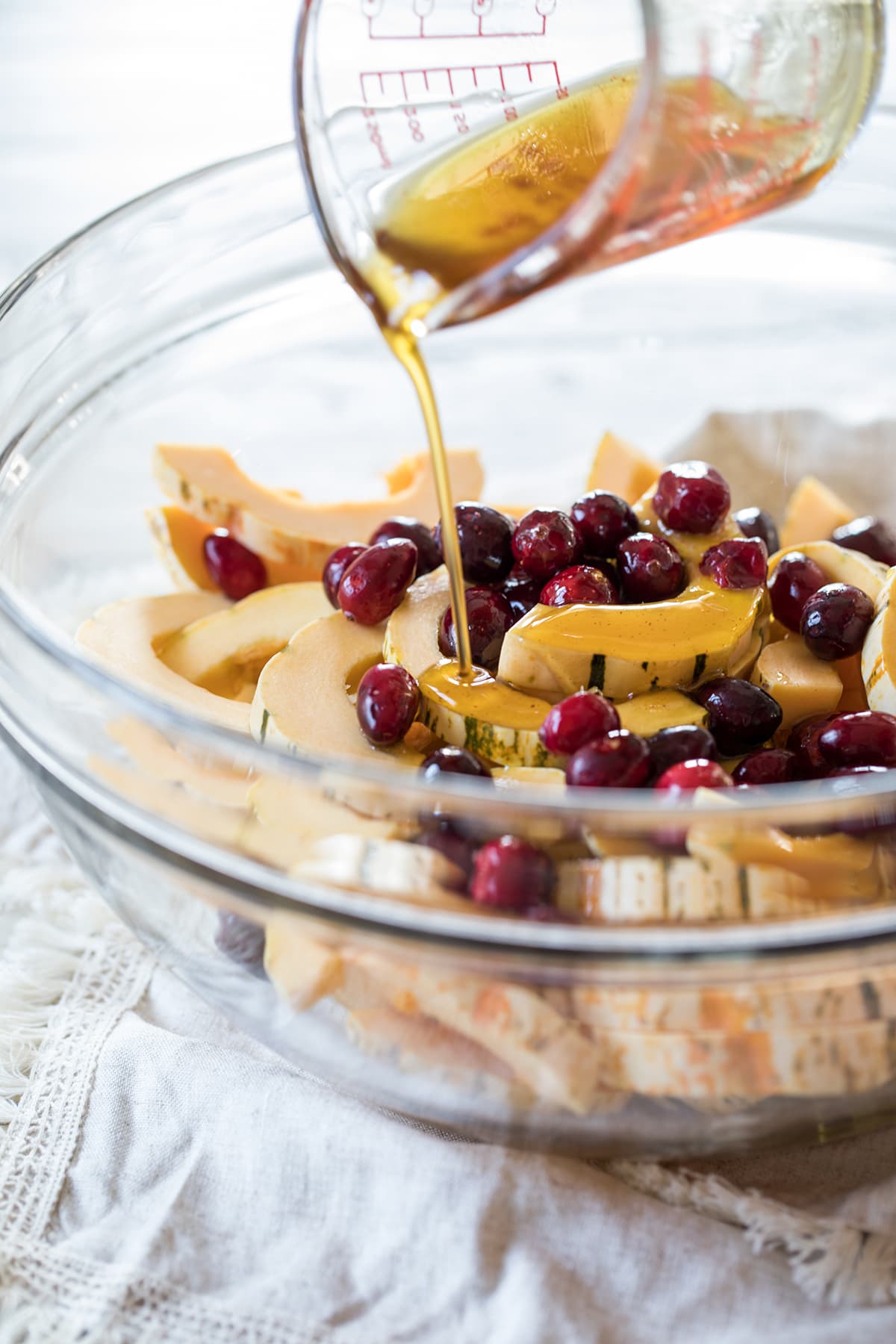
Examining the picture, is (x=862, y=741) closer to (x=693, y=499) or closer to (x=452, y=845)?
(x=693, y=499)

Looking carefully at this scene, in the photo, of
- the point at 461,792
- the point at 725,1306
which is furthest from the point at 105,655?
the point at 725,1306

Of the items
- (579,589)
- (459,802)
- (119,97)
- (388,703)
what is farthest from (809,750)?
(119,97)

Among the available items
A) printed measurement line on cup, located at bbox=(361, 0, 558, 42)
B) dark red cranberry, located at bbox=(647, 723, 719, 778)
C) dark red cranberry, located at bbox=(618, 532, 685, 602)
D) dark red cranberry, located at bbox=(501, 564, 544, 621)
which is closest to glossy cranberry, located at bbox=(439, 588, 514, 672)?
dark red cranberry, located at bbox=(501, 564, 544, 621)

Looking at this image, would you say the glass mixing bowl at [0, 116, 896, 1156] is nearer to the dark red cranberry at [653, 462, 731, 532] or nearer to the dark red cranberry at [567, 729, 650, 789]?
the dark red cranberry at [567, 729, 650, 789]

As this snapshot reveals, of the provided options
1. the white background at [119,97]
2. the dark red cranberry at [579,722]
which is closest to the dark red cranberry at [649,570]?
the dark red cranberry at [579,722]

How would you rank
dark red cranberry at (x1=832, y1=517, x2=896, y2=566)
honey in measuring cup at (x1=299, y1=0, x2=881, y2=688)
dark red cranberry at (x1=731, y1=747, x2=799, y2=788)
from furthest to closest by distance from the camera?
dark red cranberry at (x1=832, y1=517, x2=896, y2=566) < dark red cranberry at (x1=731, y1=747, x2=799, y2=788) < honey in measuring cup at (x1=299, y1=0, x2=881, y2=688)
